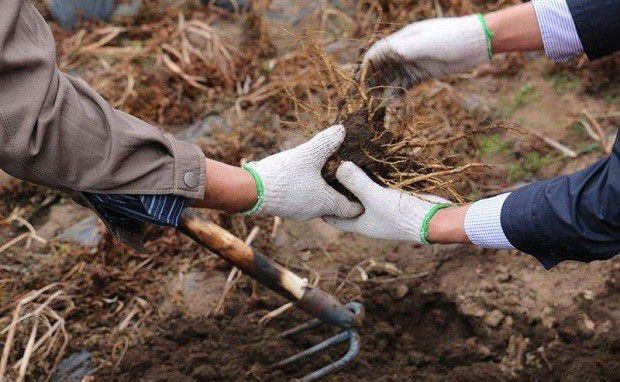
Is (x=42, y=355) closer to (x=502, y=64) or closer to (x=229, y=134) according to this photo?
Answer: (x=229, y=134)

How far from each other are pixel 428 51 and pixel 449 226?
625mm

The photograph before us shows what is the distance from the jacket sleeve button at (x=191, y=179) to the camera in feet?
6.33

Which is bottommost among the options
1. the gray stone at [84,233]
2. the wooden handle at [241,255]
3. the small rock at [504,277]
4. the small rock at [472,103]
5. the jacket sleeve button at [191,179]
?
the gray stone at [84,233]

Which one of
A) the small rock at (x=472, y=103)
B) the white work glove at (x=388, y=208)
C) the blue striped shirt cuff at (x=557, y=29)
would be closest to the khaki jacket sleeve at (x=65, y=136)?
the white work glove at (x=388, y=208)

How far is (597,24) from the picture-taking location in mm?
2248

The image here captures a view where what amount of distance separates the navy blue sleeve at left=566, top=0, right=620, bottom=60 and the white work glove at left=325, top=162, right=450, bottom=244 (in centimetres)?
65

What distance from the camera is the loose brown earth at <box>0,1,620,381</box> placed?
2498 mm

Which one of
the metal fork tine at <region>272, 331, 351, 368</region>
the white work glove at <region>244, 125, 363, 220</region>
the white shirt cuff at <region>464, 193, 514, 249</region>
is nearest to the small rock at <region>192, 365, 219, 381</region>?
the metal fork tine at <region>272, 331, 351, 368</region>

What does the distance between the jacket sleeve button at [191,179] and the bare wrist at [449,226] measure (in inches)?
27.3

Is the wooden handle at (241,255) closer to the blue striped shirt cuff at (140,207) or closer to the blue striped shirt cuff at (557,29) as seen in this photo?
the blue striped shirt cuff at (140,207)

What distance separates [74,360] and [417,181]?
1.28 metres

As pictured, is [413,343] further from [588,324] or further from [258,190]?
[258,190]

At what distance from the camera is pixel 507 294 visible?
269cm

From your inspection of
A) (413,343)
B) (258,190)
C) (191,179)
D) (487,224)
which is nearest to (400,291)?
(413,343)
